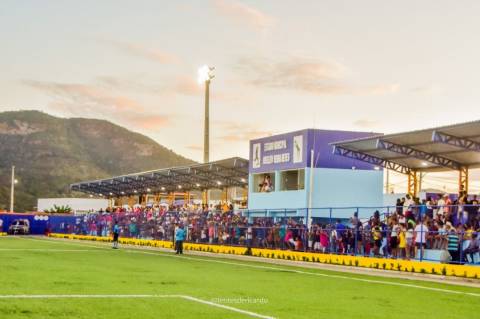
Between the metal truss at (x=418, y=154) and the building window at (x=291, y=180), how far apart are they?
25.3ft

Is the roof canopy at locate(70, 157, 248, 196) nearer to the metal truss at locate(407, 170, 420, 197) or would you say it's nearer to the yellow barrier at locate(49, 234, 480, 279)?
the yellow barrier at locate(49, 234, 480, 279)

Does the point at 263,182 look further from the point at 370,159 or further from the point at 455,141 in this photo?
the point at 455,141

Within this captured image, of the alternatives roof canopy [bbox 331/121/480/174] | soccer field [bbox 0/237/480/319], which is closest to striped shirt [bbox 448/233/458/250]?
soccer field [bbox 0/237/480/319]

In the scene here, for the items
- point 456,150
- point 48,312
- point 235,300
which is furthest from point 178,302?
point 456,150

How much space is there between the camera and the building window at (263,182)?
44.7 meters

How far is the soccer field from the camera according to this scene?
12.3 meters

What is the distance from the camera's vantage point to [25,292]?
47.0 ft

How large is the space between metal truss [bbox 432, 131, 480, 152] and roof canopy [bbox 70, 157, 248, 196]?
63.0ft

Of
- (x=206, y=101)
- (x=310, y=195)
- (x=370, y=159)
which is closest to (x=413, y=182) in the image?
(x=370, y=159)

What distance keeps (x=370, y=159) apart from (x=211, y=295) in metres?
25.6

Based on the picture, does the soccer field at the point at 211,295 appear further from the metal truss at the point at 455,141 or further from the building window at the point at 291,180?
the building window at the point at 291,180

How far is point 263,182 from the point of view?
1797 inches

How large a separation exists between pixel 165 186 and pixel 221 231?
98.4 ft

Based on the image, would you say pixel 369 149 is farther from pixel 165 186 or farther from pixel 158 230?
pixel 165 186
